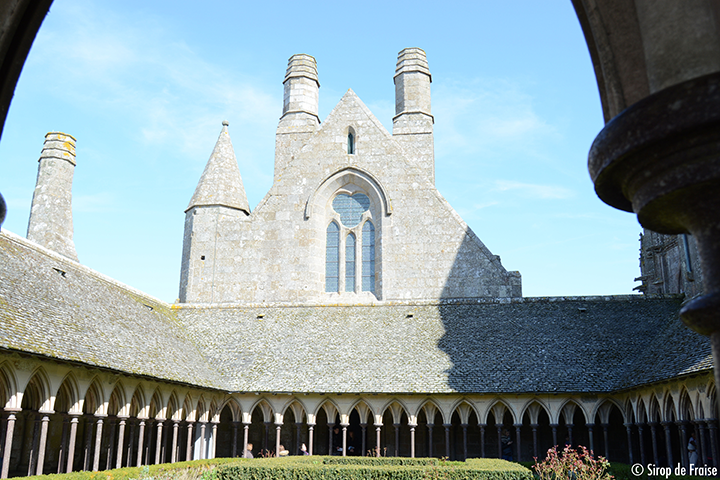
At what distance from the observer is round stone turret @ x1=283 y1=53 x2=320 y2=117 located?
109 ft

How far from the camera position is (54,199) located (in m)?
26.8

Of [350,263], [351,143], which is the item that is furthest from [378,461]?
[351,143]

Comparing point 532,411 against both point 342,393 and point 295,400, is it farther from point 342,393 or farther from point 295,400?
point 295,400

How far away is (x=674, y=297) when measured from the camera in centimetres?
2395

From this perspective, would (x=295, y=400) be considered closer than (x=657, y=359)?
No

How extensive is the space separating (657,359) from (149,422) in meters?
13.7

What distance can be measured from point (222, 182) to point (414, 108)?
30.0 ft

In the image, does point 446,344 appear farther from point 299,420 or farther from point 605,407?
point 299,420

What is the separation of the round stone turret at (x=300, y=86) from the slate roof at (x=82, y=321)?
43.1ft

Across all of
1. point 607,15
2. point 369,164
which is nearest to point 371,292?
point 369,164

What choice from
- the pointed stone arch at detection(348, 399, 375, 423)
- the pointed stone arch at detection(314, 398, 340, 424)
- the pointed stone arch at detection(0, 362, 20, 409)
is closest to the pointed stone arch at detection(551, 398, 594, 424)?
the pointed stone arch at detection(348, 399, 375, 423)

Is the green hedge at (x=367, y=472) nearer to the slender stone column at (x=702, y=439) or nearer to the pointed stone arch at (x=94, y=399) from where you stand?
the pointed stone arch at (x=94, y=399)

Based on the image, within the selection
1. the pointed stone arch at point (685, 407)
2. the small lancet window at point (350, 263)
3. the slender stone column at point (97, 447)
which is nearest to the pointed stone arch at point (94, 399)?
the slender stone column at point (97, 447)

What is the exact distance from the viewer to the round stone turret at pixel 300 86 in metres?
33.2
